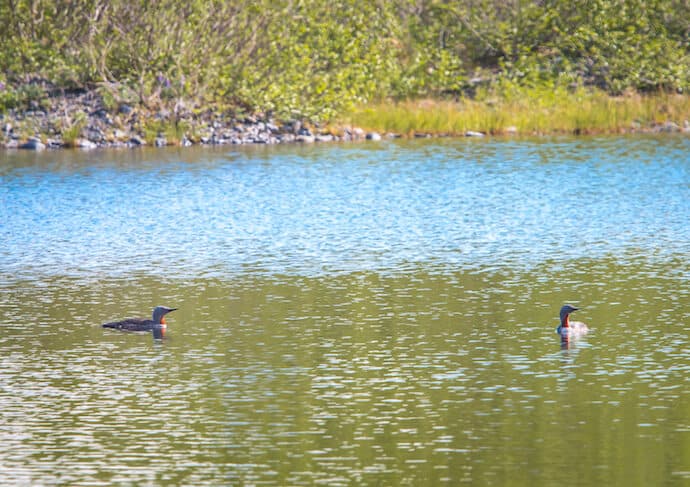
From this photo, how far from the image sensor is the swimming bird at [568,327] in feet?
57.7

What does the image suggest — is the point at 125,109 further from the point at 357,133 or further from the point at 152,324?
the point at 152,324

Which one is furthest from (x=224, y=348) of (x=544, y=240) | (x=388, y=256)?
(x=544, y=240)

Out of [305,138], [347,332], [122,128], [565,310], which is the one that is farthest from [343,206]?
[122,128]

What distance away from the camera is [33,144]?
45250mm

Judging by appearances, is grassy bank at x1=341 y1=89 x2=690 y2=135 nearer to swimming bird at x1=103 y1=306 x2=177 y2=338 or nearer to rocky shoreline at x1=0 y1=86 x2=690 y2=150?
rocky shoreline at x1=0 y1=86 x2=690 y2=150

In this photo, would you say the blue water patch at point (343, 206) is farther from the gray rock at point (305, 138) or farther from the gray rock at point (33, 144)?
the gray rock at point (305, 138)

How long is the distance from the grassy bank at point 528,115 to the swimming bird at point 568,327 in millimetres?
31007

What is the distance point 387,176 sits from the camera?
121 feet

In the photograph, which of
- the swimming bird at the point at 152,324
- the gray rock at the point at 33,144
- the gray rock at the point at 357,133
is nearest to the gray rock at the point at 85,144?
the gray rock at the point at 33,144

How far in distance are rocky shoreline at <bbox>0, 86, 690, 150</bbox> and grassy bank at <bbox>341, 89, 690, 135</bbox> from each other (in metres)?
0.47

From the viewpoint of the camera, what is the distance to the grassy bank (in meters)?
48.8

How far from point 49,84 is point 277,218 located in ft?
67.6

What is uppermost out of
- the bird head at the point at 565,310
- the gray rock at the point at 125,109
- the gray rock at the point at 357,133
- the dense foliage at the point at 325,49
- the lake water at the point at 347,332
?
the dense foliage at the point at 325,49

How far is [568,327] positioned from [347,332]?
8.55ft
